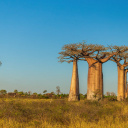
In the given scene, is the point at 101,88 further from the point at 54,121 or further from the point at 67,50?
the point at 54,121

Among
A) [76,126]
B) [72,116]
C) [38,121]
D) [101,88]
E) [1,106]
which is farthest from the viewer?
[101,88]

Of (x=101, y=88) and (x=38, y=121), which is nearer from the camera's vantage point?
(x=38, y=121)

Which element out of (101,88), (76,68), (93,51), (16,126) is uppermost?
(93,51)

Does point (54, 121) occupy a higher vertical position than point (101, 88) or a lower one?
lower

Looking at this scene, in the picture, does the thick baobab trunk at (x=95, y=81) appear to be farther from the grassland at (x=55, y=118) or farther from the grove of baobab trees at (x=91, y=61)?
the grassland at (x=55, y=118)

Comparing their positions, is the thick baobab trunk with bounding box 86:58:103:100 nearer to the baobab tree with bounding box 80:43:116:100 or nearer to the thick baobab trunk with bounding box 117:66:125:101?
the baobab tree with bounding box 80:43:116:100

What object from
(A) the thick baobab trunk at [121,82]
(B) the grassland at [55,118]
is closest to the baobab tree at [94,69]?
(A) the thick baobab trunk at [121,82]

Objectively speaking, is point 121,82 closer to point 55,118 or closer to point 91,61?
point 91,61

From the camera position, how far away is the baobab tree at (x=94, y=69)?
68.1 feet

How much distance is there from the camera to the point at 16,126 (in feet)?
26.2

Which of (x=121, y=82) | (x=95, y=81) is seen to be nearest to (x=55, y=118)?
(x=95, y=81)

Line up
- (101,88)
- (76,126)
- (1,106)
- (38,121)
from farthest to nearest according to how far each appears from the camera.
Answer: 1. (101,88)
2. (1,106)
3. (38,121)
4. (76,126)

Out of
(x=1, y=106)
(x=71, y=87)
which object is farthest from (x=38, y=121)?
(x=71, y=87)

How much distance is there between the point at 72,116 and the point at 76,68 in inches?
505
